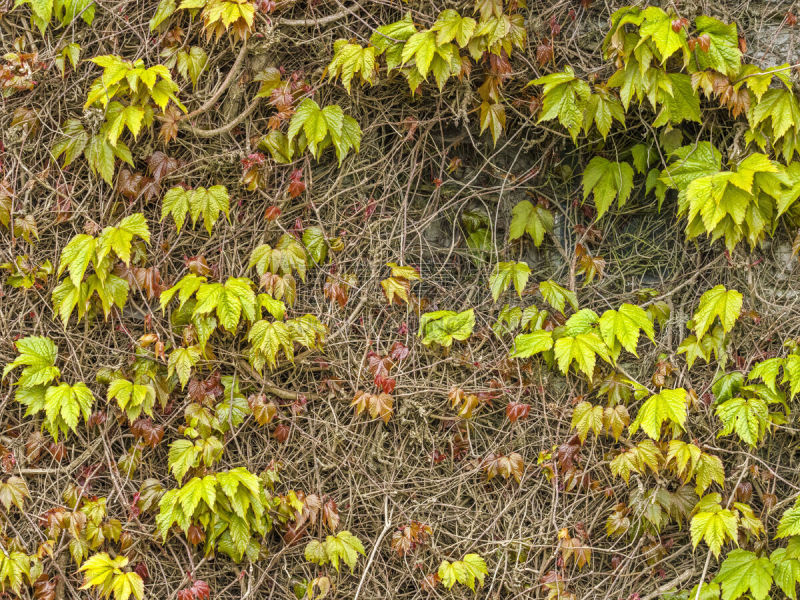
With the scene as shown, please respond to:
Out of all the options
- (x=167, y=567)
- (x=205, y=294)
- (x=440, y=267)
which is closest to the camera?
(x=205, y=294)

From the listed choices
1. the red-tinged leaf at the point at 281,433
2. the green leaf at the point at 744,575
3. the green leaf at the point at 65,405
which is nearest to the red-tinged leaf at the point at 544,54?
the red-tinged leaf at the point at 281,433

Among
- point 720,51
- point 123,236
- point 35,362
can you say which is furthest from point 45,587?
point 720,51

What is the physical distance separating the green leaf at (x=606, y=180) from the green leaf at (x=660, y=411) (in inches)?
29.8

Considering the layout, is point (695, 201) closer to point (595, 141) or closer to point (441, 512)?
point (595, 141)

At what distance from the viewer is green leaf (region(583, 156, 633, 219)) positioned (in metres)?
3.07

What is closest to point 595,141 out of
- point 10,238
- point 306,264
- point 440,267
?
point 440,267

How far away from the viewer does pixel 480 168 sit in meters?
3.21

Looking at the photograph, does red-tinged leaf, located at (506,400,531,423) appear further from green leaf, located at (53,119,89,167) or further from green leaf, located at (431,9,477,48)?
green leaf, located at (53,119,89,167)

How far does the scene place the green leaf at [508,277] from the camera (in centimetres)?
308

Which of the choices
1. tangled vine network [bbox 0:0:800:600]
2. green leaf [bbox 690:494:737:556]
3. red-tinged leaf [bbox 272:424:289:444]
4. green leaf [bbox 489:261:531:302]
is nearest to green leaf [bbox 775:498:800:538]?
tangled vine network [bbox 0:0:800:600]

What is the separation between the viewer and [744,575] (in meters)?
2.88

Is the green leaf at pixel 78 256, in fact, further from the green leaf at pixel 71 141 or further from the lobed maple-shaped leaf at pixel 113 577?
the lobed maple-shaped leaf at pixel 113 577

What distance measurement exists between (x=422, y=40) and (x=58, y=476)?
7.25 feet

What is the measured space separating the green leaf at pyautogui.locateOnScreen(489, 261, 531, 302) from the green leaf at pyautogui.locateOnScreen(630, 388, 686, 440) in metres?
0.66
